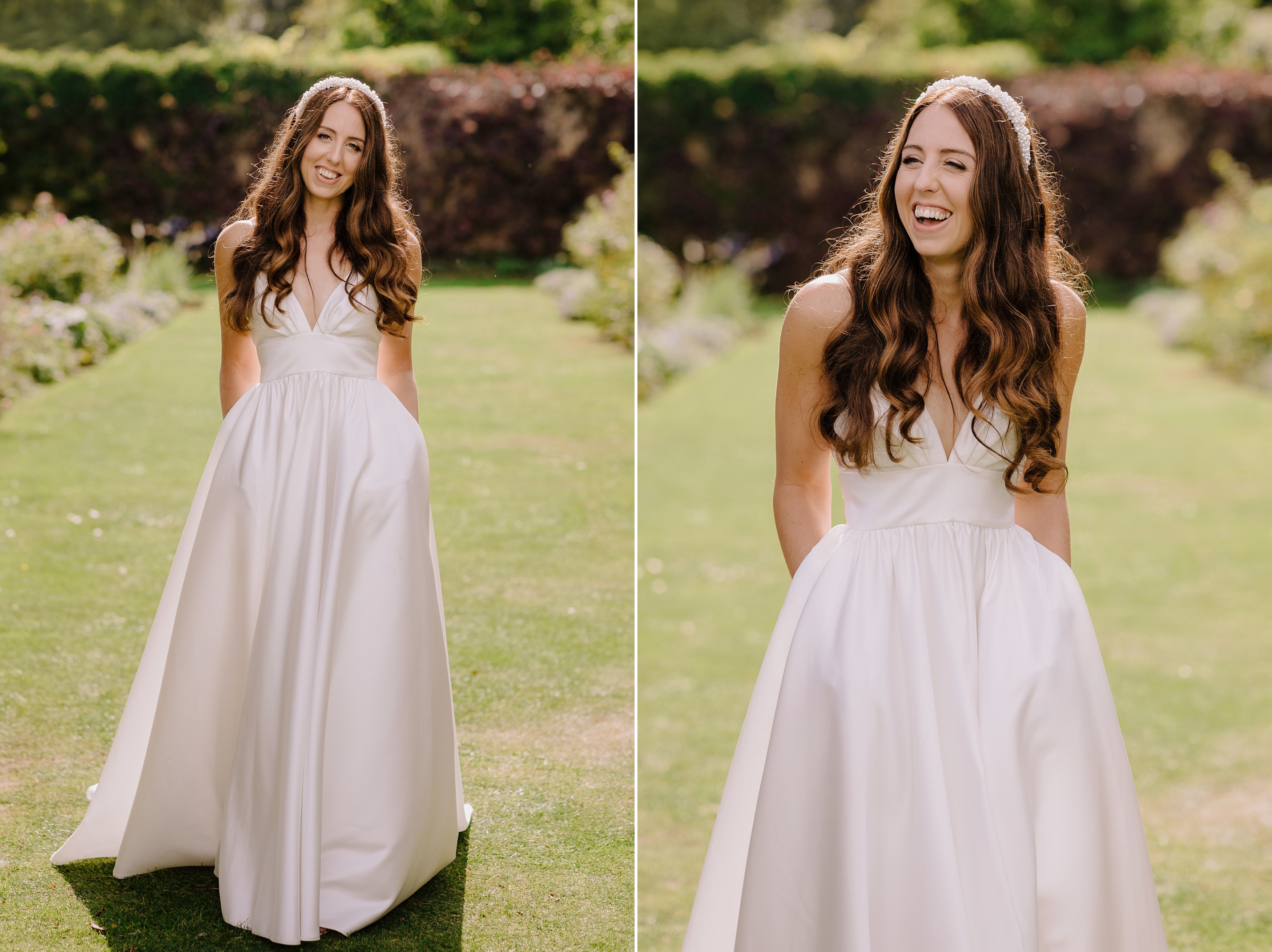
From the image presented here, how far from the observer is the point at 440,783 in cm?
324

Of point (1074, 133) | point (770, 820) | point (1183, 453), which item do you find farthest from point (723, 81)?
point (770, 820)

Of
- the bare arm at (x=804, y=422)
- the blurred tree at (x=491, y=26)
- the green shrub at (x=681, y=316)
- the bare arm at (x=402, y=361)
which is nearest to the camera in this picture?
the bare arm at (x=804, y=422)

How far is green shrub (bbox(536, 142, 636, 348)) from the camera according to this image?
10.6 m

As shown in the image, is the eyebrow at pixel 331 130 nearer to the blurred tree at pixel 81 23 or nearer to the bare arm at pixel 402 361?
the bare arm at pixel 402 361

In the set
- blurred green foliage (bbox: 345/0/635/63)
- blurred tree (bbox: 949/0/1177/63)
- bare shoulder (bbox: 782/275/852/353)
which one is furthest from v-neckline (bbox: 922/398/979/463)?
blurred tree (bbox: 949/0/1177/63)

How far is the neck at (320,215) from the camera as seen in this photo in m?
3.22

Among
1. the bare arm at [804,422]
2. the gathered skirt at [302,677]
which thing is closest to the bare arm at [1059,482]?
the bare arm at [804,422]

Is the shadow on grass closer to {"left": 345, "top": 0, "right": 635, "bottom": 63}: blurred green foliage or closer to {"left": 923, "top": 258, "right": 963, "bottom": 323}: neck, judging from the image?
{"left": 923, "top": 258, "right": 963, "bottom": 323}: neck

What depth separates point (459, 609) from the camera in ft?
19.5

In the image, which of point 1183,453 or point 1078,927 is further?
point 1183,453

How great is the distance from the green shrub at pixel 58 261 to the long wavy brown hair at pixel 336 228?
22.7 feet

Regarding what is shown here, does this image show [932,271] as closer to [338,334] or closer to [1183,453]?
[338,334]

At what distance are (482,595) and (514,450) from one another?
2282 mm

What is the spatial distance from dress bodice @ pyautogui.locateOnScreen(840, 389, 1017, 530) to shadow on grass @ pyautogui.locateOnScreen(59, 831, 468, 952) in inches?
62.6
